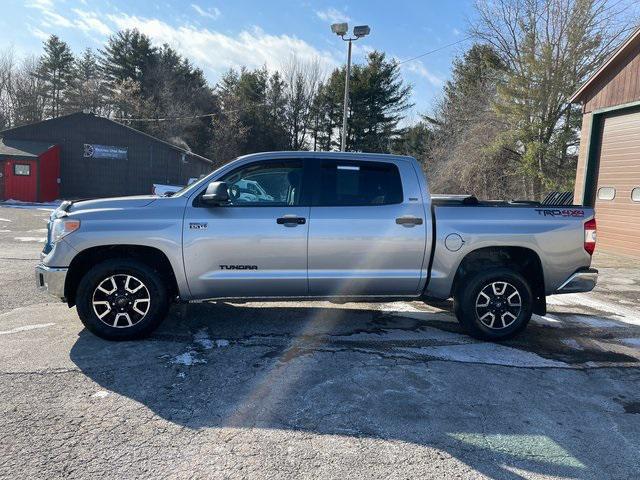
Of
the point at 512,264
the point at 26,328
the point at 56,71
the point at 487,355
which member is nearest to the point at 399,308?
Answer: the point at 512,264

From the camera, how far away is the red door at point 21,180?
25.7m

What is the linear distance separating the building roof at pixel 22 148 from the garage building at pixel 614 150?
27.0m

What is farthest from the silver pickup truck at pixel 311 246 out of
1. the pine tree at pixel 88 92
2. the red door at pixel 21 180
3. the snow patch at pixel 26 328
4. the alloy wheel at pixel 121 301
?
the pine tree at pixel 88 92

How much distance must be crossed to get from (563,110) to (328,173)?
68.4 ft

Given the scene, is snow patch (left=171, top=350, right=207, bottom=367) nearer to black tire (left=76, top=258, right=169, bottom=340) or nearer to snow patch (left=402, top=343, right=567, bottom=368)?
black tire (left=76, top=258, right=169, bottom=340)

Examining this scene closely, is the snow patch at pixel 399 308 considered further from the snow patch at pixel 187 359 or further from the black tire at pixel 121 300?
the black tire at pixel 121 300

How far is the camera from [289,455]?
2.76 metres

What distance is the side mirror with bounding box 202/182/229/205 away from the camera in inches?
172

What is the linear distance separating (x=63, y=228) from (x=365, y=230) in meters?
2.95

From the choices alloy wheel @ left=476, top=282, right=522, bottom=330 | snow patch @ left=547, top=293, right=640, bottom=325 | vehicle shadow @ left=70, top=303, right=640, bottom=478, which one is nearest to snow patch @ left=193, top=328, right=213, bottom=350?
vehicle shadow @ left=70, top=303, right=640, bottom=478

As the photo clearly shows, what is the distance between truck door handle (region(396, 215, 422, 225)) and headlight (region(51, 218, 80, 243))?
10.3 feet

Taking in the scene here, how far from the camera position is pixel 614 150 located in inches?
482

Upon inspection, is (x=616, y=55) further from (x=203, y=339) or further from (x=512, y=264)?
(x=203, y=339)

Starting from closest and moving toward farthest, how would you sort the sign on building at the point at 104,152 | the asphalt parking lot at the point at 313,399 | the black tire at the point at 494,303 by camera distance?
the asphalt parking lot at the point at 313,399 → the black tire at the point at 494,303 → the sign on building at the point at 104,152
